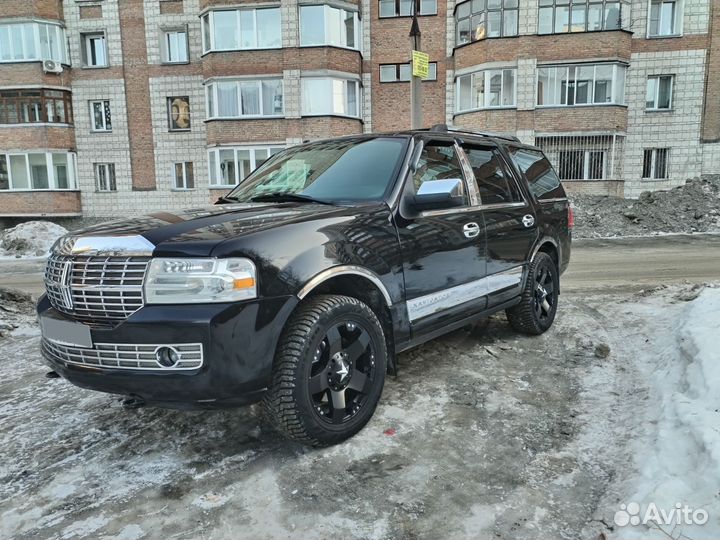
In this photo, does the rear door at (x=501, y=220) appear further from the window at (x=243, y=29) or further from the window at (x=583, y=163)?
the window at (x=243, y=29)

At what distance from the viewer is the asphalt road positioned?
8.39m

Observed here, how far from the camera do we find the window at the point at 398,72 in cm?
2498

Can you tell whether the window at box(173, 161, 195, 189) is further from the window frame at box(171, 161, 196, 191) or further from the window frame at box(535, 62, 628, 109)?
the window frame at box(535, 62, 628, 109)

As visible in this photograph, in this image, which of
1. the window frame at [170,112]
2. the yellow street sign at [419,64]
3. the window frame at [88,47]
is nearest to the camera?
the yellow street sign at [419,64]

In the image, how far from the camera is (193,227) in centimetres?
281

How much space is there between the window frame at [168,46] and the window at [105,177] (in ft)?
18.8

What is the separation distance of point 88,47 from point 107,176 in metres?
6.25

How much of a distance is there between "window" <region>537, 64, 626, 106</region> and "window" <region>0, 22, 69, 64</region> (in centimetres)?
2236

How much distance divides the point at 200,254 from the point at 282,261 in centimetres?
42

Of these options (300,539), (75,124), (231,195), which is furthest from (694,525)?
(75,124)

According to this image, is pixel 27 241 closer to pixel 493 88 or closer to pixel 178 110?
pixel 178 110

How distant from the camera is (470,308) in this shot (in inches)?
162

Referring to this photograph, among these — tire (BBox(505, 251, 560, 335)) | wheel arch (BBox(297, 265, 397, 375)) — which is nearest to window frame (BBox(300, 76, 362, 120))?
tire (BBox(505, 251, 560, 335))

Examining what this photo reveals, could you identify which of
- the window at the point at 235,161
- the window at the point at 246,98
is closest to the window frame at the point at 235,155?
the window at the point at 235,161
